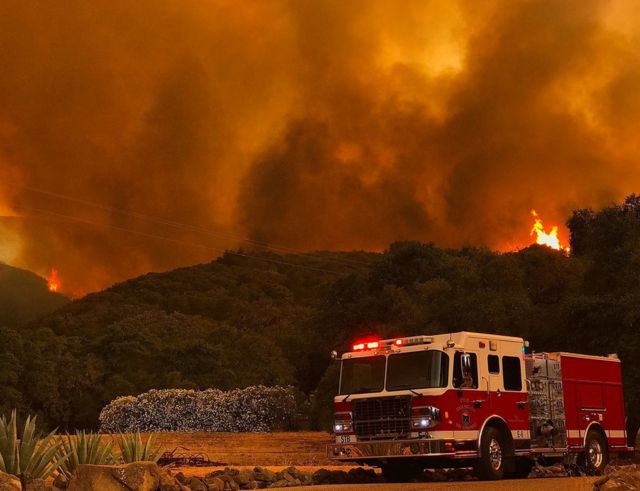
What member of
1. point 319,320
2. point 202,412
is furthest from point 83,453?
point 319,320

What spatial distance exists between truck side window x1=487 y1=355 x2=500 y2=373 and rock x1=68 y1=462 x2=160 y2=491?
835 centimetres

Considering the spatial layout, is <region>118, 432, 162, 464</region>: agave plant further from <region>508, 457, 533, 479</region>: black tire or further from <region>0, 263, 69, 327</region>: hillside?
<region>0, 263, 69, 327</region>: hillside

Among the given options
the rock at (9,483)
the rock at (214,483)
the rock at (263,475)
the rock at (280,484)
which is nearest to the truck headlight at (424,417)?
the rock at (280,484)

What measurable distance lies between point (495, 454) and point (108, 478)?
8.99 m

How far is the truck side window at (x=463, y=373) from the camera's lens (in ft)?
64.0

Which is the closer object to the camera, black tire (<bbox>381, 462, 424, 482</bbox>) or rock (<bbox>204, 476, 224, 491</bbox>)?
rock (<bbox>204, 476, 224, 491</bbox>)

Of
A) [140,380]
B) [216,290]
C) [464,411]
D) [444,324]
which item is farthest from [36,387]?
[216,290]

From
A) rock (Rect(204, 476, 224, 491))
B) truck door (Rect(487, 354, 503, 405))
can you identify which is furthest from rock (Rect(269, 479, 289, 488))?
truck door (Rect(487, 354, 503, 405))

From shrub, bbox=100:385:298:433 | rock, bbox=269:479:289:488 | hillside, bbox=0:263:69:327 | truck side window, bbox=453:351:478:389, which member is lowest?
rock, bbox=269:479:289:488

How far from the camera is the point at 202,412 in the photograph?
39.6m

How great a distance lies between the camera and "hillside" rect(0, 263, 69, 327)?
129m

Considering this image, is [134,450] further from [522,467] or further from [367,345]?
[522,467]

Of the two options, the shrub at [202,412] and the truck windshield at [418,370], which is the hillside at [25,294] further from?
the truck windshield at [418,370]

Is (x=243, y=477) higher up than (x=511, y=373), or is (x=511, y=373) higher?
(x=511, y=373)
